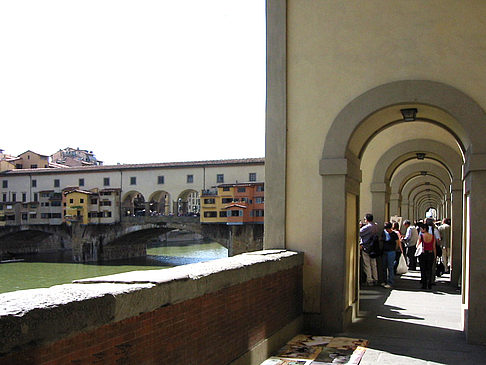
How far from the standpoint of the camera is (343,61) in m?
6.32

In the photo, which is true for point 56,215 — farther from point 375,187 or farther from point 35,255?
point 375,187

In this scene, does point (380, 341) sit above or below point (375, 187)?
below

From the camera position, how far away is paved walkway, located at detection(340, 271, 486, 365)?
5027 mm

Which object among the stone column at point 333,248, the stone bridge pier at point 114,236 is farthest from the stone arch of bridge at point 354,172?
the stone bridge pier at point 114,236

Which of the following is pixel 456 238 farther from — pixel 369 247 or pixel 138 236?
pixel 138 236

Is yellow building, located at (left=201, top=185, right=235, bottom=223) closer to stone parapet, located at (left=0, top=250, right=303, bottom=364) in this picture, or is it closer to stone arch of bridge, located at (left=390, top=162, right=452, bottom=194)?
stone arch of bridge, located at (left=390, top=162, right=452, bottom=194)

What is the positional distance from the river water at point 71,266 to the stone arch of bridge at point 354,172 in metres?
27.7

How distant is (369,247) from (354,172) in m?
3.26

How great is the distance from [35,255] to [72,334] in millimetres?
55415

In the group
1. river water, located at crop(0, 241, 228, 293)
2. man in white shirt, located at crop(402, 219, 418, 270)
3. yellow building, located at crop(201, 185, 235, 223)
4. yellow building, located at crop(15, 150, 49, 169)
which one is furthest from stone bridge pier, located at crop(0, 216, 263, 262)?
man in white shirt, located at crop(402, 219, 418, 270)

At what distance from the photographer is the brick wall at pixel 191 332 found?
2486 mm

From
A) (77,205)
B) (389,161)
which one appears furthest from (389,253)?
(77,205)

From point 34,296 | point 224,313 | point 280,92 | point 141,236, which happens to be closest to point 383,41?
point 280,92

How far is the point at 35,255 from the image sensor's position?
53.8 m
